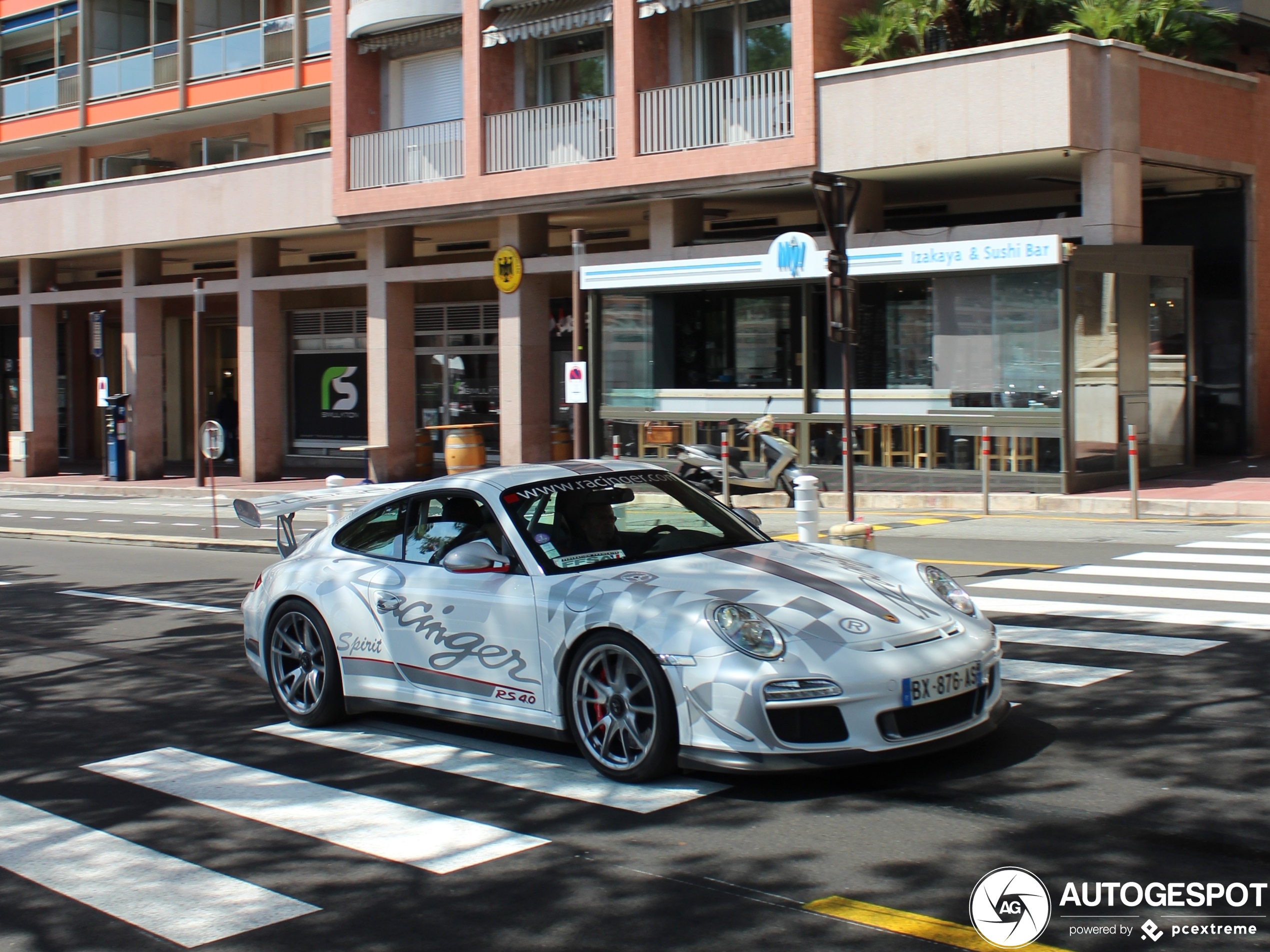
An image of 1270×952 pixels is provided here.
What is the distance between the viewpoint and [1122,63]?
19.8m

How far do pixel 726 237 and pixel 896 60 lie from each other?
21.7 ft

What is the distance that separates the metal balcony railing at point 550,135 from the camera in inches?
992

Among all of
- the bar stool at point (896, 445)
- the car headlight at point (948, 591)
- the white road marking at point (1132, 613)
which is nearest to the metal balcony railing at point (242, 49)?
the bar stool at point (896, 445)

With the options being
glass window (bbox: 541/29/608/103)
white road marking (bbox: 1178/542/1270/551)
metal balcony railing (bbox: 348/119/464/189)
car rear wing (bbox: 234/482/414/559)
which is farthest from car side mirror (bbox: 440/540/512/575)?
metal balcony railing (bbox: 348/119/464/189)

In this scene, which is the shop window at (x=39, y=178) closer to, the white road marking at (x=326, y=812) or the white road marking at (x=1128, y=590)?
the white road marking at (x=1128, y=590)

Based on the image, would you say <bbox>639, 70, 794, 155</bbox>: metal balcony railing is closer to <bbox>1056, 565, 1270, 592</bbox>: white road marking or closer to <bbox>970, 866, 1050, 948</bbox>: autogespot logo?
<bbox>1056, 565, 1270, 592</bbox>: white road marking

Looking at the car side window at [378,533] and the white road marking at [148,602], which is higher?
the car side window at [378,533]

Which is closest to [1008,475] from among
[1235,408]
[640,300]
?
[1235,408]

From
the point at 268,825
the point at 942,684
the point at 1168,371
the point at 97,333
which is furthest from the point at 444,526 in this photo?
the point at 97,333

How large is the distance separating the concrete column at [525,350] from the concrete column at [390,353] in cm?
303

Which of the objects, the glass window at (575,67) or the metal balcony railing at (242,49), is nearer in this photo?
the glass window at (575,67)

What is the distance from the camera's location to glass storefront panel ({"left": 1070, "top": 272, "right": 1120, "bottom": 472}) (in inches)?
Result: 775

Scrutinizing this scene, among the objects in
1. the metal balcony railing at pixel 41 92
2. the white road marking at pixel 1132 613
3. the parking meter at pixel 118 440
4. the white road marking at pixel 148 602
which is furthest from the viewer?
the metal balcony railing at pixel 41 92

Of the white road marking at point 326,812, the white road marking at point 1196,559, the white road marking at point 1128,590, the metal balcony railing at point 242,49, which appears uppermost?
the metal balcony railing at point 242,49
